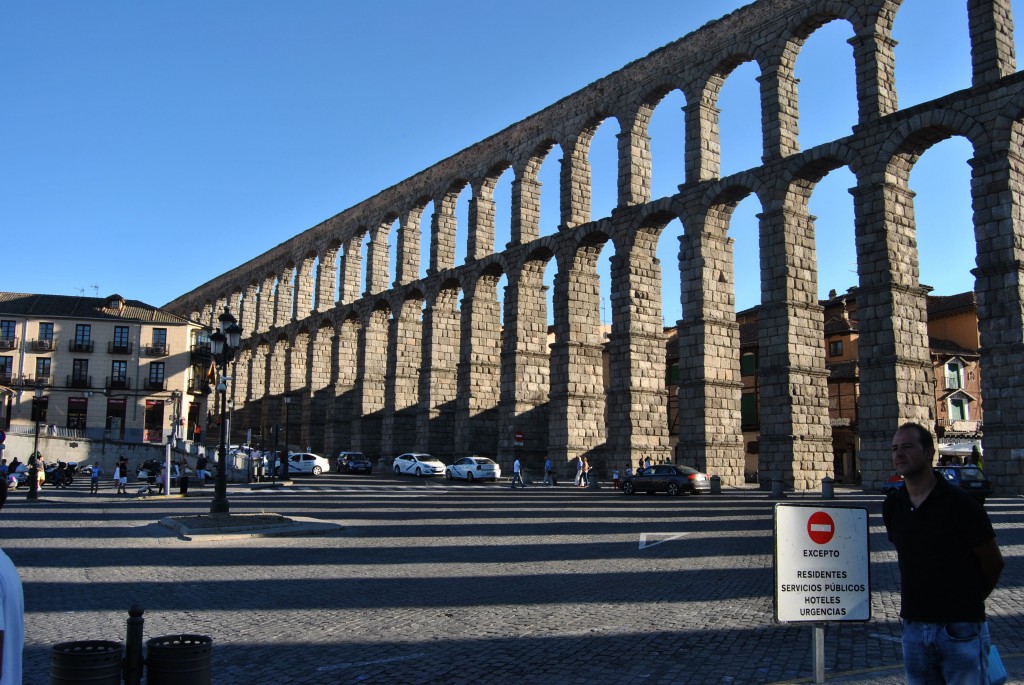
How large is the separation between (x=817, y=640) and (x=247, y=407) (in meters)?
73.7

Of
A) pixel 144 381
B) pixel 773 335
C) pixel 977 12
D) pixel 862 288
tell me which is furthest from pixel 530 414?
pixel 144 381

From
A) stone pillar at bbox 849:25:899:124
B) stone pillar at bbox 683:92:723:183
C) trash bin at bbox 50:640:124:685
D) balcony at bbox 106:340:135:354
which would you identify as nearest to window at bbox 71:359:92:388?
balcony at bbox 106:340:135:354

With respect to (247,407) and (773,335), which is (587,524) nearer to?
(773,335)

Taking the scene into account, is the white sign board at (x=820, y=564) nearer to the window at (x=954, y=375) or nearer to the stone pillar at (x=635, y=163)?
the stone pillar at (x=635, y=163)

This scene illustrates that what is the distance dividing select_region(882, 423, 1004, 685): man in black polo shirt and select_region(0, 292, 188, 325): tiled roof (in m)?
67.2

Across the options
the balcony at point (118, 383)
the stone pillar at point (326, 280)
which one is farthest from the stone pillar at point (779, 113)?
the balcony at point (118, 383)

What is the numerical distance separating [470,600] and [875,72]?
2630 centimetres

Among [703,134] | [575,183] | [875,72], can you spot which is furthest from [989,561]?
[575,183]

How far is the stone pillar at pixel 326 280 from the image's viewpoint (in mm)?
→ 65000

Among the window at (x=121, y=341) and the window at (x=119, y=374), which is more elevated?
the window at (x=121, y=341)

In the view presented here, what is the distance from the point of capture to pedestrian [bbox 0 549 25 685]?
125 inches

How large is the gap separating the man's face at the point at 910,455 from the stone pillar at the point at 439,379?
45988mm

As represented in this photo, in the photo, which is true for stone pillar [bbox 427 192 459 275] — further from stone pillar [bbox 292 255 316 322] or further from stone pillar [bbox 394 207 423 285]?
stone pillar [bbox 292 255 316 322]

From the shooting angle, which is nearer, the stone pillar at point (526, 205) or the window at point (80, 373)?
the stone pillar at point (526, 205)
